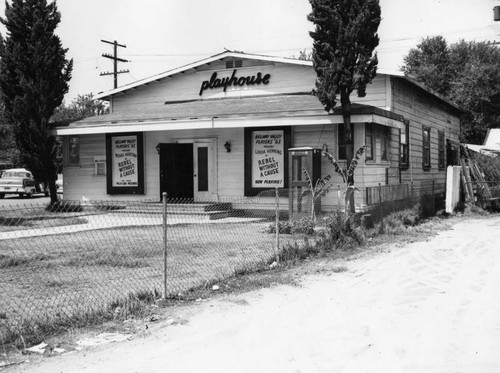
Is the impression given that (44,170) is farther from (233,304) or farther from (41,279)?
(233,304)

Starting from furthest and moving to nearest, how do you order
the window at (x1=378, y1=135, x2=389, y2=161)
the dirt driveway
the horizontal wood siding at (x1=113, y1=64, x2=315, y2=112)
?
the horizontal wood siding at (x1=113, y1=64, x2=315, y2=112)
the window at (x1=378, y1=135, x2=389, y2=161)
the dirt driveway

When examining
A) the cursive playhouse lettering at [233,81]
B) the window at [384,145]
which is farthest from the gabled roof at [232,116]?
the window at [384,145]

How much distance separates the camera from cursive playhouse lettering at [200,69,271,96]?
1953 centimetres

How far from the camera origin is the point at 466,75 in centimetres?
4453

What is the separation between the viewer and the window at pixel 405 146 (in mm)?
19094

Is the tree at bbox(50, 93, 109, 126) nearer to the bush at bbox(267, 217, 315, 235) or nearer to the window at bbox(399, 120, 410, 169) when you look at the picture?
the window at bbox(399, 120, 410, 169)

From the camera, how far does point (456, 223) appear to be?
50.1ft

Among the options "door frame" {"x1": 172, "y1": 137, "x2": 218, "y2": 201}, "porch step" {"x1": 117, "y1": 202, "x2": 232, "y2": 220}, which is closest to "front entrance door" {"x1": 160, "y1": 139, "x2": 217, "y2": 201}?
"door frame" {"x1": 172, "y1": 137, "x2": 218, "y2": 201}

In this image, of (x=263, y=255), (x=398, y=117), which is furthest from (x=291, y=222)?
(x=398, y=117)

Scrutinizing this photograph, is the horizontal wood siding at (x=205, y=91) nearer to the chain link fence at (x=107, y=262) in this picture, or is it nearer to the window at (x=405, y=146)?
the window at (x=405, y=146)

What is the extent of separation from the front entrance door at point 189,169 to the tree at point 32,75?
4193mm

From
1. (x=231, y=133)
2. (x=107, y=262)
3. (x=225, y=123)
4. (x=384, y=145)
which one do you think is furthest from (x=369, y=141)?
(x=107, y=262)

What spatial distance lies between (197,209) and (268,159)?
2.78m

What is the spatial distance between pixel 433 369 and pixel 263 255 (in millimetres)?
5588
